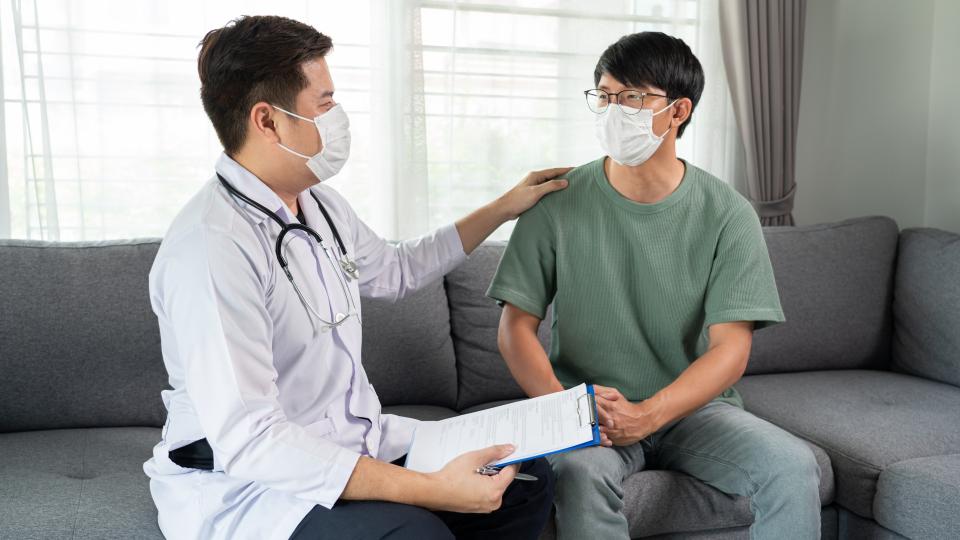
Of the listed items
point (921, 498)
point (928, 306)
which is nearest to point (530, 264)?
point (921, 498)

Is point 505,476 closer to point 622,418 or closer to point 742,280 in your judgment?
point 622,418

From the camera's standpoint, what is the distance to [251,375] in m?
1.29

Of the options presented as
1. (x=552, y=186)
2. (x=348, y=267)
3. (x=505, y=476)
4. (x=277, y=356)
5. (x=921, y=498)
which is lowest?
(x=921, y=498)

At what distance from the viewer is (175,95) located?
2.56m

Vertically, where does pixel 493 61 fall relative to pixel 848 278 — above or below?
above

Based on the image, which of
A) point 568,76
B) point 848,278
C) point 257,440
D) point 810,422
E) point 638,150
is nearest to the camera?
point 257,440

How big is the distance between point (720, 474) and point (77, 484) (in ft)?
4.20

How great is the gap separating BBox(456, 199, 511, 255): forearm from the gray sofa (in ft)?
1.39

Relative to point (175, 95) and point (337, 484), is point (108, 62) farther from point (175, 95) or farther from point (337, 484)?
point (337, 484)

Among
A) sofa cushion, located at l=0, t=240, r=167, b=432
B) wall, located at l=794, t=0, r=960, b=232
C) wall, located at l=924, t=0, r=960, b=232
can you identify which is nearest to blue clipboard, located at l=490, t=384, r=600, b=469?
sofa cushion, located at l=0, t=240, r=167, b=432

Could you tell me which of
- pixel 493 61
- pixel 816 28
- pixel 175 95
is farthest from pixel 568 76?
pixel 175 95

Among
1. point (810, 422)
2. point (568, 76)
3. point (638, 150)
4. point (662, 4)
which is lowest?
point (810, 422)

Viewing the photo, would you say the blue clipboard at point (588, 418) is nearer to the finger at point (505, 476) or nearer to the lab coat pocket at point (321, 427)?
the finger at point (505, 476)

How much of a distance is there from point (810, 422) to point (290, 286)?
1.39m
